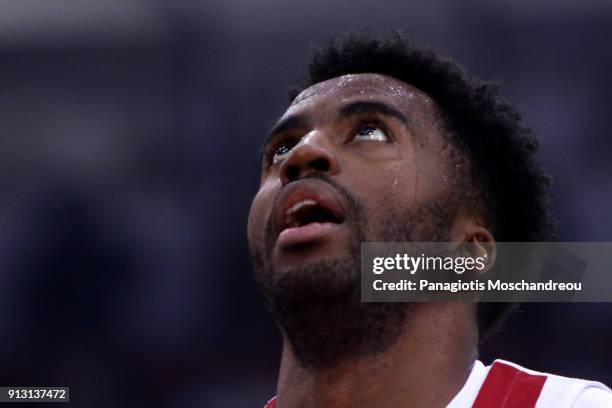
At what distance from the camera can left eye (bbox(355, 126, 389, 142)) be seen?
5.43ft

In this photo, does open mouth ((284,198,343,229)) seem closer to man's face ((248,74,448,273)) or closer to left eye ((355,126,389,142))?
man's face ((248,74,448,273))

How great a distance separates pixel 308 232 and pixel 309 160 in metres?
0.14

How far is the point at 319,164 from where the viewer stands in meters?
1.60

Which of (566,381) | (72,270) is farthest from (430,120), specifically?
(72,270)

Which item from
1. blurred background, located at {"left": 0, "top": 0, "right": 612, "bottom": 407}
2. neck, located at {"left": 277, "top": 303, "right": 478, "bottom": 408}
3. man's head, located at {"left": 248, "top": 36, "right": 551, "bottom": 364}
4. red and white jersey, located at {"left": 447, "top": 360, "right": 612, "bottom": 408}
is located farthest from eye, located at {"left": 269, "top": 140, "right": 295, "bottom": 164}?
blurred background, located at {"left": 0, "top": 0, "right": 612, "bottom": 407}

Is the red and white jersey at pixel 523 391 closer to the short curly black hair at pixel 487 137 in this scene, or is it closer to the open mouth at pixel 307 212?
the short curly black hair at pixel 487 137

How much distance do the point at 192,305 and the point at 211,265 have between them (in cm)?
14

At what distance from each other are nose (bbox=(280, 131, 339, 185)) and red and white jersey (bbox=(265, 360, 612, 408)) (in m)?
0.42

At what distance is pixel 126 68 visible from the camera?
3.02 m

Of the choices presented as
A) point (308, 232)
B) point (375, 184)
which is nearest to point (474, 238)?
point (375, 184)

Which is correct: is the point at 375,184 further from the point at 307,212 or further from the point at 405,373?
the point at 405,373

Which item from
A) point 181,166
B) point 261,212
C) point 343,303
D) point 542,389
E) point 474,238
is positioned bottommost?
point 542,389

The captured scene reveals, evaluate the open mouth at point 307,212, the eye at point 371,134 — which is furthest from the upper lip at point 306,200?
the eye at point 371,134

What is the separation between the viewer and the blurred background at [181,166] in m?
2.68
